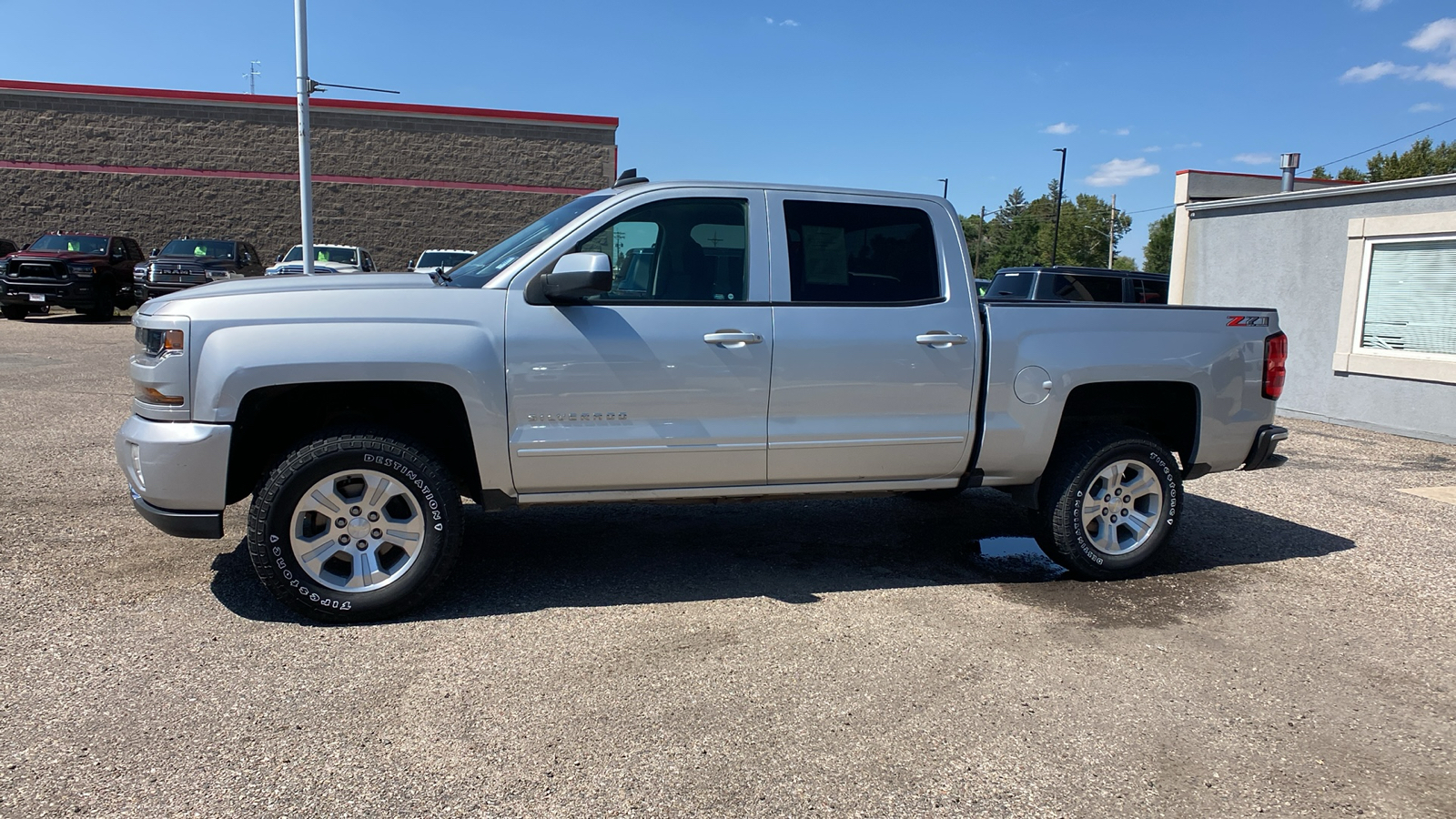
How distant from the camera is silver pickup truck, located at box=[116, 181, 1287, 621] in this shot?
400 cm

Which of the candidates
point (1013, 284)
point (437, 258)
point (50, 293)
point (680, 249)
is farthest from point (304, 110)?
point (680, 249)

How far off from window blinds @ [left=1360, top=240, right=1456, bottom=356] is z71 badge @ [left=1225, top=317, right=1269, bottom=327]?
6.78m

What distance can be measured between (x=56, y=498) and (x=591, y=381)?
409 centimetres

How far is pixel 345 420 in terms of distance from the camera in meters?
4.41

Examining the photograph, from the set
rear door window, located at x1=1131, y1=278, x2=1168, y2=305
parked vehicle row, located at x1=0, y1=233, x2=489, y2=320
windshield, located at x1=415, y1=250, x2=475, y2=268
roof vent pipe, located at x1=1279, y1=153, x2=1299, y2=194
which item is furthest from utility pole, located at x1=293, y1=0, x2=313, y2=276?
roof vent pipe, located at x1=1279, y1=153, x2=1299, y2=194

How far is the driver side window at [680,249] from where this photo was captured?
14.6ft

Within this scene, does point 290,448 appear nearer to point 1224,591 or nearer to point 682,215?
point 682,215

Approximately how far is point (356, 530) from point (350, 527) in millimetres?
26

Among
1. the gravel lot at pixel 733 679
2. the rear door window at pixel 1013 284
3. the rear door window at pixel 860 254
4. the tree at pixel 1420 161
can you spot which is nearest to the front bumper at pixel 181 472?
the gravel lot at pixel 733 679

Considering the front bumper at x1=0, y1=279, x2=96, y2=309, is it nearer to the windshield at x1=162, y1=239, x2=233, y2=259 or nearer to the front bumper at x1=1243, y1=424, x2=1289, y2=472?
the windshield at x1=162, y1=239, x2=233, y2=259

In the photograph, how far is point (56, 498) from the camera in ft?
19.6

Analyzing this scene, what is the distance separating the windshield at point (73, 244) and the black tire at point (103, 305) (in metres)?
0.95

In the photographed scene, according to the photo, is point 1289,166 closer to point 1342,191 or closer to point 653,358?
point 1342,191

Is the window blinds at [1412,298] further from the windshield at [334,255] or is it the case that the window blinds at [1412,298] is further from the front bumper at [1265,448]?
the windshield at [334,255]
